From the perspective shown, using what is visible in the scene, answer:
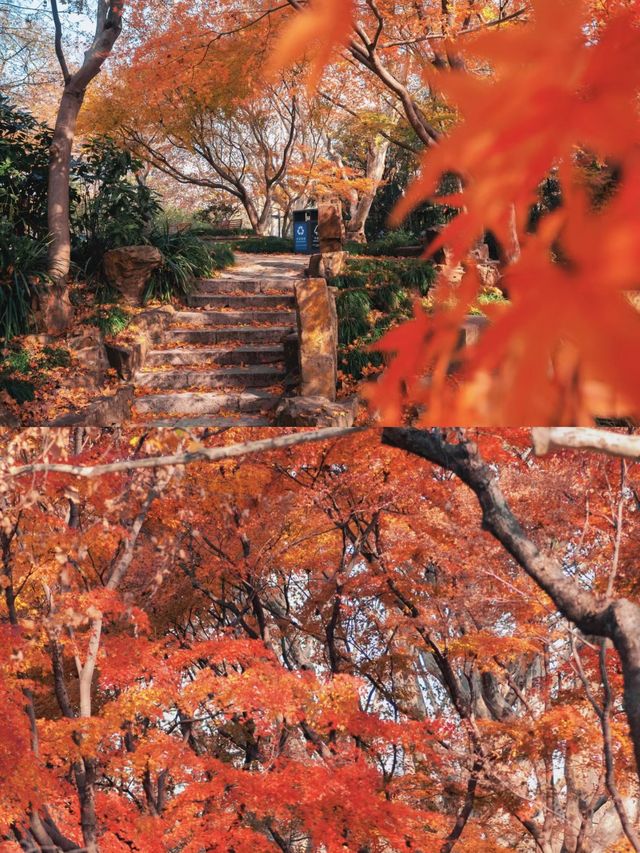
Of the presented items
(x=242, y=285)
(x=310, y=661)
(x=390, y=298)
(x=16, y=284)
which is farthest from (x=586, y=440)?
(x=310, y=661)

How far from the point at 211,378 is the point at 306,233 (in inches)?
15.0

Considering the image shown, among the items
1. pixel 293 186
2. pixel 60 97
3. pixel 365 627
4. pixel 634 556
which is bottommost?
pixel 365 627

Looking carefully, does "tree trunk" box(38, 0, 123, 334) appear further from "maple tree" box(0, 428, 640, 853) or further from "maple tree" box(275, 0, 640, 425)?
"maple tree" box(275, 0, 640, 425)

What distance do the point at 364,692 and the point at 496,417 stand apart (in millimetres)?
1690

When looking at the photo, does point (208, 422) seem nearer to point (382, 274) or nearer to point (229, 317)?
point (229, 317)

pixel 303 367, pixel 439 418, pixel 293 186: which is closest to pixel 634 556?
pixel 303 367

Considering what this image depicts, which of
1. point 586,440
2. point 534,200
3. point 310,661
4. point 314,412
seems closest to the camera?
point 534,200

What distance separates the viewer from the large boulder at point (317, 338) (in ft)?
3.59

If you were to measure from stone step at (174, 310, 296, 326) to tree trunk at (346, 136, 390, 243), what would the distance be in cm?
21

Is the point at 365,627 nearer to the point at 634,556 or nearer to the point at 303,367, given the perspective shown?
the point at 634,556

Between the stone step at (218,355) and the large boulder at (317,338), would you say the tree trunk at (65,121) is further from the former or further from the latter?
the large boulder at (317,338)

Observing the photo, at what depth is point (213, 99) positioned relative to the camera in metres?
1.26

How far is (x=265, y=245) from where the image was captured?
1.29 meters

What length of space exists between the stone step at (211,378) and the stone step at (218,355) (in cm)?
1
